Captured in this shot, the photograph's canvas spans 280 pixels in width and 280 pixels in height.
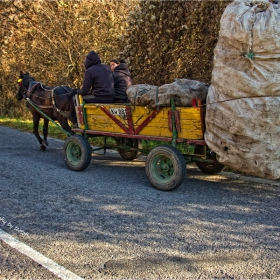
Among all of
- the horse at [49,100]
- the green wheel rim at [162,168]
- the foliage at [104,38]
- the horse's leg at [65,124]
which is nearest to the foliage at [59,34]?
the foliage at [104,38]

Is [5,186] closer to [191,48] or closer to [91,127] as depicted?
[91,127]

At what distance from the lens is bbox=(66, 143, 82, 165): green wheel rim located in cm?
711

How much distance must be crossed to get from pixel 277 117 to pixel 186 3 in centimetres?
560

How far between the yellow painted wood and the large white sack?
0.39 metres

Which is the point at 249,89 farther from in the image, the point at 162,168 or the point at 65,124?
the point at 65,124

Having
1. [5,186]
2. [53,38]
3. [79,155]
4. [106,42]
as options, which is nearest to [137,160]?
[79,155]

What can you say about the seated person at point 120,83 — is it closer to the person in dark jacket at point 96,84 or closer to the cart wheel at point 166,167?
the person in dark jacket at point 96,84

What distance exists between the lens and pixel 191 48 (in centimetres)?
955

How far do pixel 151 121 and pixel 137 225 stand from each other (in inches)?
83.5

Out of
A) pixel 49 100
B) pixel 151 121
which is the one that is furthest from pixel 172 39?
pixel 151 121

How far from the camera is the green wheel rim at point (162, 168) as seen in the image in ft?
19.0

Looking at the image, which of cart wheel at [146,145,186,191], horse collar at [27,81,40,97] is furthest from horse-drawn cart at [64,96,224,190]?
horse collar at [27,81,40,97]

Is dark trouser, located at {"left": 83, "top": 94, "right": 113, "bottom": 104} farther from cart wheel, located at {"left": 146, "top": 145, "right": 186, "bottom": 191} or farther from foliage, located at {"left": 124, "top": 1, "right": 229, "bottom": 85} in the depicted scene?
foliage, located at {"left": 124, "top": 1, "right": 229, "bottom": 85}

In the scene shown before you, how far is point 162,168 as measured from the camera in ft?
19.2
